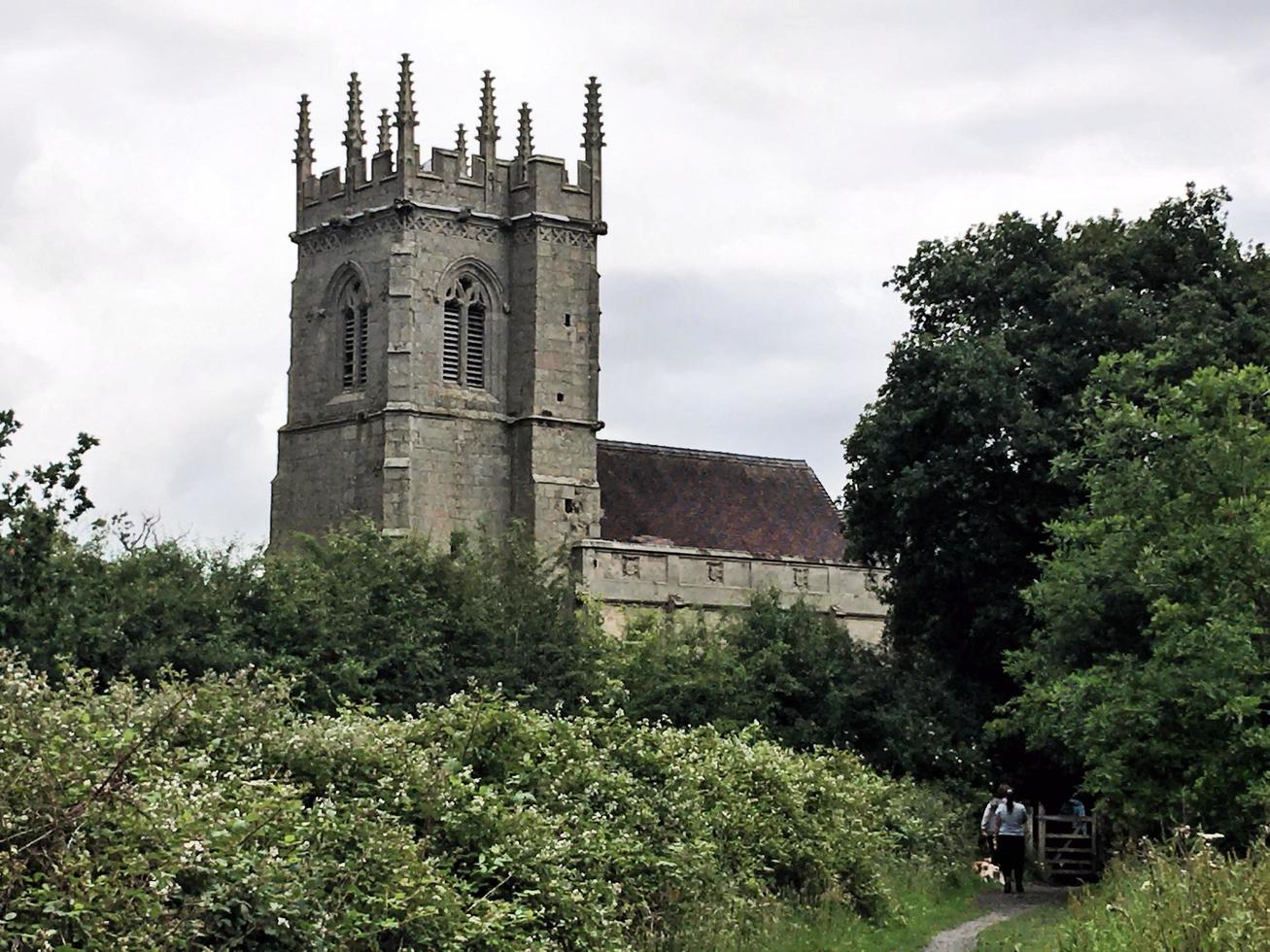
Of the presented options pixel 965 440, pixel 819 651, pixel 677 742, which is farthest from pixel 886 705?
pixel 677 742

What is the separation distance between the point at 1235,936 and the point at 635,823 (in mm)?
6458

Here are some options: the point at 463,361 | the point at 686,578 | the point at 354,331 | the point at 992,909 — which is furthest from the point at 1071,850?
the point at 354,331

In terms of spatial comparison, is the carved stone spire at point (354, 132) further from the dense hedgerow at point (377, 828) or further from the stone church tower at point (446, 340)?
the dense hedgerow at point (377, 828)

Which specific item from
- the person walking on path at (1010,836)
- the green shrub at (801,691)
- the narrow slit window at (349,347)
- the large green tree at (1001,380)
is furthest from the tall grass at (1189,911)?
the narrow slit window at (349,347)

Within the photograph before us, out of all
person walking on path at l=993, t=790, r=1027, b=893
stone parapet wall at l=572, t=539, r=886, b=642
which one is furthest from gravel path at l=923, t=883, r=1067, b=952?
stone parapet wall at l=572, t=539, r=886, b=642

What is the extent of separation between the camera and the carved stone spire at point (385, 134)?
5438cm

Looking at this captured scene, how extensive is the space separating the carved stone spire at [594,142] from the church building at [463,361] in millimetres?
53

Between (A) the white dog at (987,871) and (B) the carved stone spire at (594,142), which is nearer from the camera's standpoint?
(A) the white dog at (987,871)

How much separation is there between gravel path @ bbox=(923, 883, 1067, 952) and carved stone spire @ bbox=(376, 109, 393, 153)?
104 ft

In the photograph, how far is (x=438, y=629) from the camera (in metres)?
35.0

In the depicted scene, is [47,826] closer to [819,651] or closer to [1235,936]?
[1235,936]

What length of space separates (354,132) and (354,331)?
5.49 m

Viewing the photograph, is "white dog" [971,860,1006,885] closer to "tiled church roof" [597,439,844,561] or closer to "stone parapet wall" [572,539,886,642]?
"stone parapet wall" [572,539,886,642]

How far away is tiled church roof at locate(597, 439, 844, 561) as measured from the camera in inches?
2184
